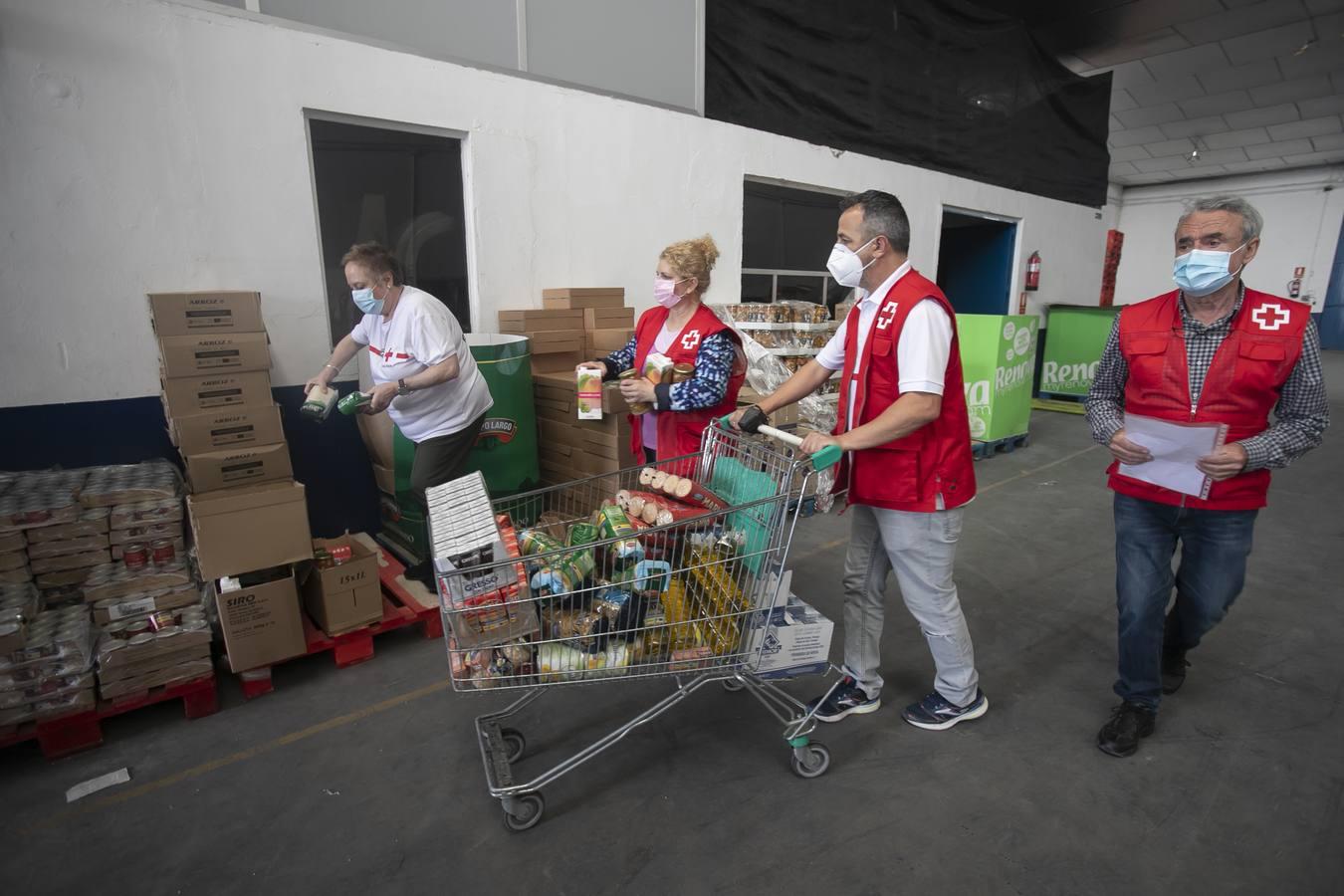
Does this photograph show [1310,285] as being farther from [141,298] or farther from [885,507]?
[141,298]

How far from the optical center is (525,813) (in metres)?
2.01

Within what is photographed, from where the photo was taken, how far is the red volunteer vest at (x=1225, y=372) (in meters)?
1.98

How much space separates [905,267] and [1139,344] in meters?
0.79

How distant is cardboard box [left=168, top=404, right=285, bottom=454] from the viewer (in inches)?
106

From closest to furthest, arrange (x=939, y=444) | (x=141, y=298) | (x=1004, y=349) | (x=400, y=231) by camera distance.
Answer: (x=939, y=444)
(x=141, y=298)
(x=400, y=231)
(x=1004, y=349)

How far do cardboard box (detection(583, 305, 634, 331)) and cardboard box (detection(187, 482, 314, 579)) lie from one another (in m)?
2.17

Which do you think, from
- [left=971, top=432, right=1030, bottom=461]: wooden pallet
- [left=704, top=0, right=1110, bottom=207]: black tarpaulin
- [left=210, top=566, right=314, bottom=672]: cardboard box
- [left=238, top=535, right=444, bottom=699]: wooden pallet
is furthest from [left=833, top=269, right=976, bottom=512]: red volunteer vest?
[left=971, top=432, right=1030, bottom=461]: wooden pallet

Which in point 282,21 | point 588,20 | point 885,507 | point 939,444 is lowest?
point 885,507

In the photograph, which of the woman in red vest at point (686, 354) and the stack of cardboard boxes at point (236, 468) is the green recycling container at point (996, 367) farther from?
the stack of cardboard boxes at point (236, 468)

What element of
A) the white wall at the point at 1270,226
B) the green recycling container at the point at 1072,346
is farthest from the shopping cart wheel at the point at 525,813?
the white wall at the point at 1270,226

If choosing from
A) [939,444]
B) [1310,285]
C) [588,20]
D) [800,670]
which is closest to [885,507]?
[939,444]

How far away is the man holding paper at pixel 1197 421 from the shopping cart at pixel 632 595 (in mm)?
1107

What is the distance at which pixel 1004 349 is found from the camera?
6051 millimetres

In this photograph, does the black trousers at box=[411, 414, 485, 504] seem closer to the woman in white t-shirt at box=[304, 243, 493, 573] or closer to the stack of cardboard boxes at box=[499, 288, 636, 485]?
the woman in white t-shirt at box=[304, 243, 493, 573]
